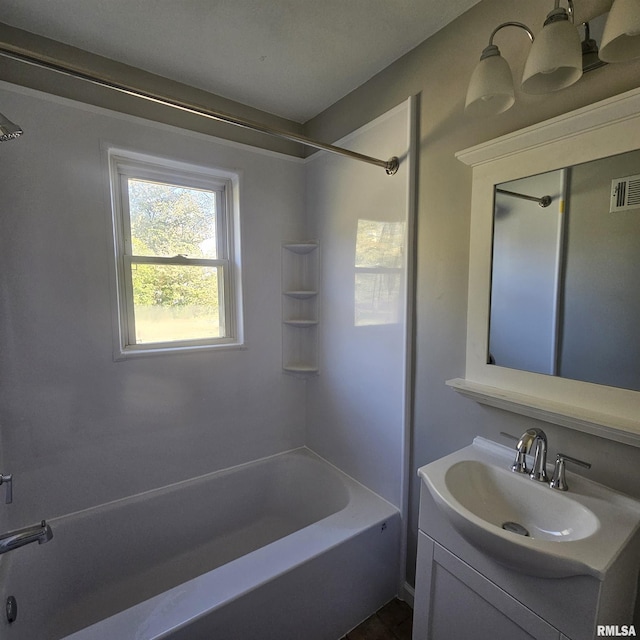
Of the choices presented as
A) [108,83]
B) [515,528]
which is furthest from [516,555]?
[108,83]

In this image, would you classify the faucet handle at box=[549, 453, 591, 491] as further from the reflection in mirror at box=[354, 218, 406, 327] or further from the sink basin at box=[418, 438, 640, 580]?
the reflection in mirror at box=[354, 218, 406, 327]

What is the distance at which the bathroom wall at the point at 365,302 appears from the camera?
165 cm

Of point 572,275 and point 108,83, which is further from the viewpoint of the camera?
point 572,275

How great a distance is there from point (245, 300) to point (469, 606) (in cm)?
177

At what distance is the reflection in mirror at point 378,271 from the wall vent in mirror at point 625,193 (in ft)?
2.52

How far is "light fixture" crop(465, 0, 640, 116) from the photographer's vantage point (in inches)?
32.9

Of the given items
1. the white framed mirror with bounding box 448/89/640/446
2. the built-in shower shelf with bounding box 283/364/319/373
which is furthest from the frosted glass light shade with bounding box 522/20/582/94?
the built-in shower shelf with bounding box 283/364/319/373

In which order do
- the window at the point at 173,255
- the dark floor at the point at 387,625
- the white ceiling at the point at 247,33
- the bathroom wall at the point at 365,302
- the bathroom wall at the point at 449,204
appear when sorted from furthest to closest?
the window at the point at 173,255, the bathroom wall at the point at 365,302, the dark floor at the point at 387,625, the white ceiling at the point at 247,33, the bathroom wall at the point at 449,204

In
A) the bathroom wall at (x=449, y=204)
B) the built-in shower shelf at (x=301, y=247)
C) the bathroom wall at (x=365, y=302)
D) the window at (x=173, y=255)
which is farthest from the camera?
the built-in shower shelf at (x=301, y=247)

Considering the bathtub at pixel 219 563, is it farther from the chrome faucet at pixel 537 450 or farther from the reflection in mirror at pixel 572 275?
the reflection in mirror at pixel 572 275

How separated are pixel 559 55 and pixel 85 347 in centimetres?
217

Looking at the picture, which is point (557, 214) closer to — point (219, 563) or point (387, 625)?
point (387, 625)

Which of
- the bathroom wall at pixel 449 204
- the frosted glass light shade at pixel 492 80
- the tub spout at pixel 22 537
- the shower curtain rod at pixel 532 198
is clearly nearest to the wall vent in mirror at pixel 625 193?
the shower curtain rod at pixel 532 198

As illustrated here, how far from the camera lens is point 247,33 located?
1.49 metres
